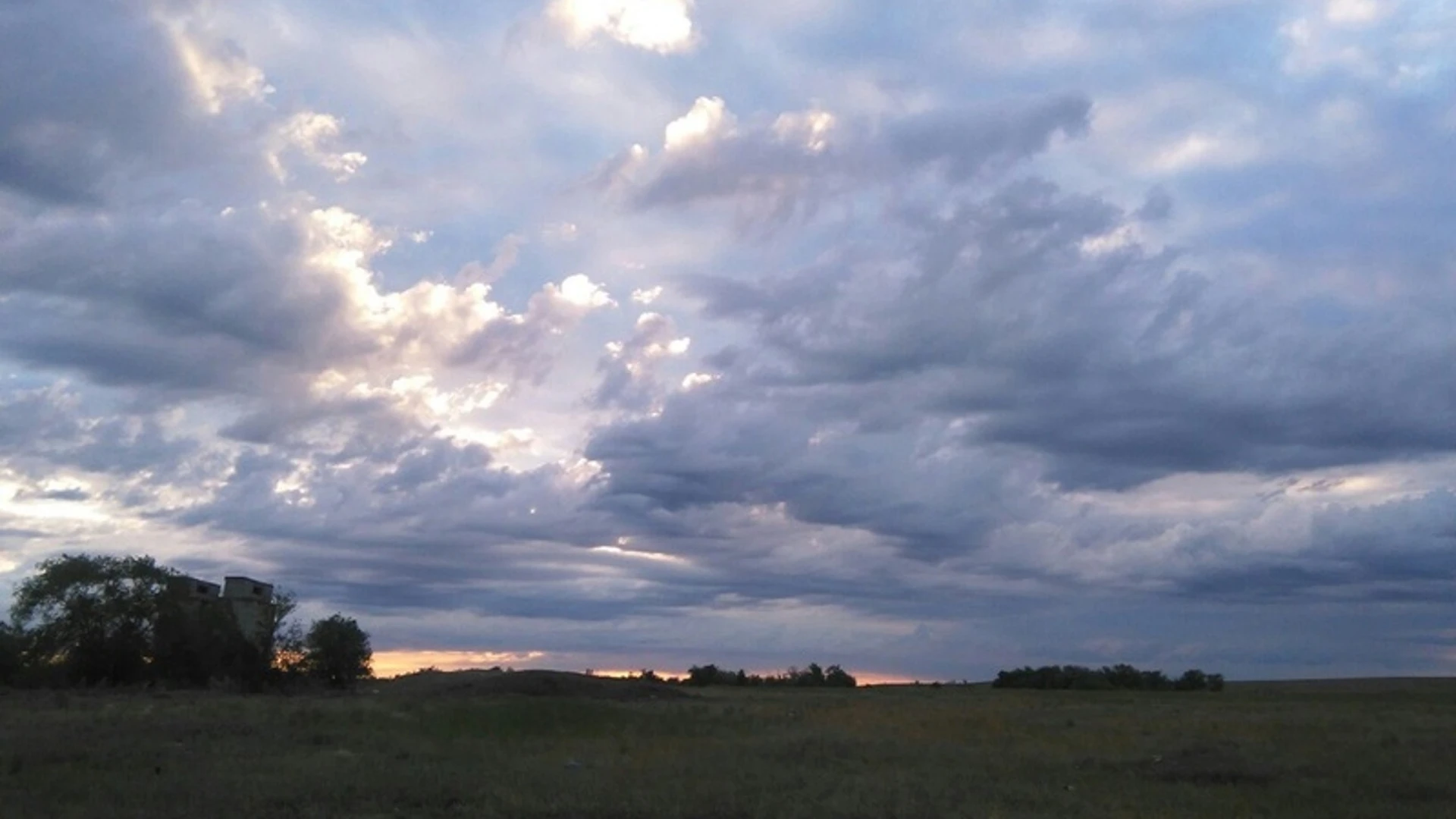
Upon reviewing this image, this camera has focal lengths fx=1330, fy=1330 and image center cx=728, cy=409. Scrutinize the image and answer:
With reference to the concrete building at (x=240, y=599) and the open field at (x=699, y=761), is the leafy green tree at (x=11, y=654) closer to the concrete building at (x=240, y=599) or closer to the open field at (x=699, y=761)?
the concrete building at (x=240, y=599)

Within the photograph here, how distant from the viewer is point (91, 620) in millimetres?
83438

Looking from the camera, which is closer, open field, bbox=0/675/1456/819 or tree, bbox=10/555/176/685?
open field, bbox=0/675/1456/819

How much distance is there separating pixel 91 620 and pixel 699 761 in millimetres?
65796

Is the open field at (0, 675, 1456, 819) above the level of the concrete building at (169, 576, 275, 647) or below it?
below

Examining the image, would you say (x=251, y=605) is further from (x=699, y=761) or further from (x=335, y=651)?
(x=699, y=761)

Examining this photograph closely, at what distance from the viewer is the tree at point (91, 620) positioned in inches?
3228

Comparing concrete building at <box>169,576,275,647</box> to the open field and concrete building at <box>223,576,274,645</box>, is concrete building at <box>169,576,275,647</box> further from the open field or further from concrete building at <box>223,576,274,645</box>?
the open field

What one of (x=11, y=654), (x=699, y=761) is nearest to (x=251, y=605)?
(x=11, y=654)

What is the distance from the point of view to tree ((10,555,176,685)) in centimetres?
8200

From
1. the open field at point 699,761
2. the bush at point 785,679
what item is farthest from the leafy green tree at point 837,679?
the open field at point 699,761

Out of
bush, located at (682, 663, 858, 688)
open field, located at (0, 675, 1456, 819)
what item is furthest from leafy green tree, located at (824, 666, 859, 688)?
open field, located at (0, 675, 1456, 819)

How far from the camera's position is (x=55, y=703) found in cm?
5150

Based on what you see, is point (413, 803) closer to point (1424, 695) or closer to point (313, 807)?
point (313, 807)

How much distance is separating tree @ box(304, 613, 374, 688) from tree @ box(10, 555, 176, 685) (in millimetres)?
9733
